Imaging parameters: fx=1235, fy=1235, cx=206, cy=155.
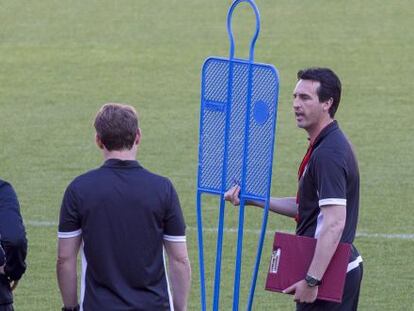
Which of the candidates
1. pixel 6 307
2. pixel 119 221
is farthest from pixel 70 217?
pixel 6 307

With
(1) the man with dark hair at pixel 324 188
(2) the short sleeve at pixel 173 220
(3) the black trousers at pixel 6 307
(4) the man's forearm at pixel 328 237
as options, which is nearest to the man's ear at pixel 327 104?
(1) the man with dark hair at pixel 324 188

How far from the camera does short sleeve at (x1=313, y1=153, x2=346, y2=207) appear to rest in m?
6.32

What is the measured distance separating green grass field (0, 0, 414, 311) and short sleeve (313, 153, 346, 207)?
3.24 m

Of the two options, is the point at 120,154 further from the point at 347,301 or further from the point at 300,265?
the point at 347,301

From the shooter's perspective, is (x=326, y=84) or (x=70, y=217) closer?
(x=70, y=217)

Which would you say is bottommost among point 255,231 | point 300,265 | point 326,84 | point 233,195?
point 255,231

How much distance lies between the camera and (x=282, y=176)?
1396 cm

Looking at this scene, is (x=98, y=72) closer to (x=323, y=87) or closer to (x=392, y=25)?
(x=392, y=25)

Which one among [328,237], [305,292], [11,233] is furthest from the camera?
[305,292]

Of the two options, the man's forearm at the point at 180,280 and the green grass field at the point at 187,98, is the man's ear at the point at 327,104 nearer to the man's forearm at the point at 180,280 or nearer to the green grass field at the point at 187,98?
the man's forearm at the point at 180,280

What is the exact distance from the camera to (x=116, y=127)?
5.74 m

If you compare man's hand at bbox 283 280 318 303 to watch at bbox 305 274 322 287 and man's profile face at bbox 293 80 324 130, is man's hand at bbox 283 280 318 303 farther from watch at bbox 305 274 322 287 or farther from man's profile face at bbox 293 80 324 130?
man's profile face at bbox 293 80 324 130

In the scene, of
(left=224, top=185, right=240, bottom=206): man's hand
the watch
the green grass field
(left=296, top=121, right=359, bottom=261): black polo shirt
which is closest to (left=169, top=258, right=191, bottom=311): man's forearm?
the watch

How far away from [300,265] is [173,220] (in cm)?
95
